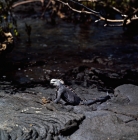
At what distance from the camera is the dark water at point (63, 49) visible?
876 cm

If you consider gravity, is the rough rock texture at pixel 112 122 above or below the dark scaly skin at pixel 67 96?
below

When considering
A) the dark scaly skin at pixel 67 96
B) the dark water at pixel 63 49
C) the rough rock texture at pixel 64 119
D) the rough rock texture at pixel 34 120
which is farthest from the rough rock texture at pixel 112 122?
the dark water at pixel 63 49

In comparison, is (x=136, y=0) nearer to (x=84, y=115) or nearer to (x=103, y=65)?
(x=103, y=65)

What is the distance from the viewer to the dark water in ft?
28.7

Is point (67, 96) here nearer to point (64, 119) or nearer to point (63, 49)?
point (64, 119)

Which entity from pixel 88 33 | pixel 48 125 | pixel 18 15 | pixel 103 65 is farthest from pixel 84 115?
pixel 18 15

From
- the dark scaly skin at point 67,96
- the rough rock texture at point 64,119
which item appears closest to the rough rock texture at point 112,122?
the rough rock texture at point 64,119

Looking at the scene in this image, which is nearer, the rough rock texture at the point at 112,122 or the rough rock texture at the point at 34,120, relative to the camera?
the rough rock texture at the point at 34,120

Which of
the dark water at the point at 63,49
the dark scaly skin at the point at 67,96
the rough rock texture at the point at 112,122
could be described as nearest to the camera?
the rough rock texture at the point at 112,122

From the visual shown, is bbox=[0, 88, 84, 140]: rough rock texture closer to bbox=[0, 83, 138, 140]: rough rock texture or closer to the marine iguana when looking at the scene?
bbox=[0, 83, 138, 140]: rough rock texture

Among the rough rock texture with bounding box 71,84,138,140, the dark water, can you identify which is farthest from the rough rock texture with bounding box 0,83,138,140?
the dark water

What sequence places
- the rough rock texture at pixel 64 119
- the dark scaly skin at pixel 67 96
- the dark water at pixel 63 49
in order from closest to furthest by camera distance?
the rough rock texture at pixel 64 119 → the dark scaly skin at pixel 67 96 → the dark water at pixel 63 49

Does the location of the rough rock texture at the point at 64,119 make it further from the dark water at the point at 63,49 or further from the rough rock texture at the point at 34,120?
the dark water at the point at 63,49

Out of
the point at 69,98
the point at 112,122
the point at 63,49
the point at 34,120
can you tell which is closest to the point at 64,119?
the point at 34,120
